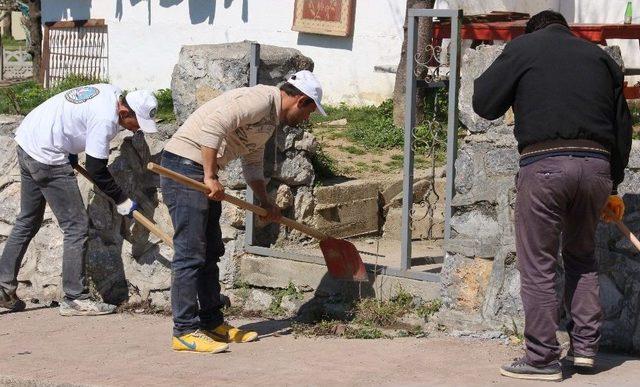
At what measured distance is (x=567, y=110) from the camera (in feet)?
17.0

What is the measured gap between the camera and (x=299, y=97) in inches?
242

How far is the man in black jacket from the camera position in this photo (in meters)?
5.21

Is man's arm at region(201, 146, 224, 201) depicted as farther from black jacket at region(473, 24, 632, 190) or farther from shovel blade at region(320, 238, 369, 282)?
black jacket at region(473, 24, 632, 190)

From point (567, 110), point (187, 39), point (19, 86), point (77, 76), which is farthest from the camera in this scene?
point (19, 86)

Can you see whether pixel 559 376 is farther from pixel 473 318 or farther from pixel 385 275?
pixel 385 275

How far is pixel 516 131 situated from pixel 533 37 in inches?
18.1

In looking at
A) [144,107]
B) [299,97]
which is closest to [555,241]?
[299,97]

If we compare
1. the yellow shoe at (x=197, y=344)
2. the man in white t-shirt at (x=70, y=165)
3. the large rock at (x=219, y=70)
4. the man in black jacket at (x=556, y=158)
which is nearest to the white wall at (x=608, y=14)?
the large rock at (x=219, y=70)

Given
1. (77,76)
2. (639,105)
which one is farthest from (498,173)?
(77,76)

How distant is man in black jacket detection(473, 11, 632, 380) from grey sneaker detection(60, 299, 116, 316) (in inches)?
118

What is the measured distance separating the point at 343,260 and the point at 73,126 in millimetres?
1922

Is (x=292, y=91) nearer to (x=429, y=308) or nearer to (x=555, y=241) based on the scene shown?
(x=429, y=308)

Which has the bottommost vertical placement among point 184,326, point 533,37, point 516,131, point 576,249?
point 184,326

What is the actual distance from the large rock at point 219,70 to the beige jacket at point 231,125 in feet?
3.53
